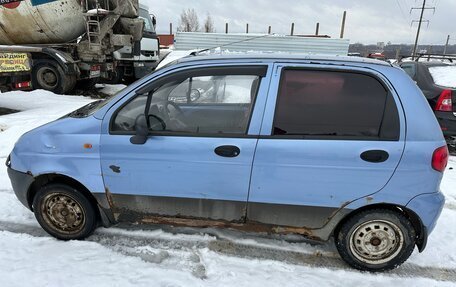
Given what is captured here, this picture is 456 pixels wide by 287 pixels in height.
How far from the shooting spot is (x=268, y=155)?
272 cm

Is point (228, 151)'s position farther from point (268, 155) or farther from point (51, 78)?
point (51, 78)

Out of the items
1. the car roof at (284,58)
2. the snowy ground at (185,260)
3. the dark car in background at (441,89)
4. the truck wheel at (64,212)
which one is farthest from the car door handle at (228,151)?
the dark car in background at (441,89)

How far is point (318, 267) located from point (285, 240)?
0.47 m

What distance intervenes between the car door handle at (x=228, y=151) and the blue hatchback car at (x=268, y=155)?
1 cm

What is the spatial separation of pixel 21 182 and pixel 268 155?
7.40ft

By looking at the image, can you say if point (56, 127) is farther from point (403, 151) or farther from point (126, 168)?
point (403, 151)

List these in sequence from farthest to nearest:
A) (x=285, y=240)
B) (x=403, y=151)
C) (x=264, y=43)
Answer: (x=264, y=43) → (x=285, y=240) → (x=403, y=151)

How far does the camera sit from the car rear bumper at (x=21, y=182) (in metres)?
3.19

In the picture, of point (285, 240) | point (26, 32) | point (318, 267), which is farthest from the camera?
point (26, 32)

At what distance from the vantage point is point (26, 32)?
1025 cm

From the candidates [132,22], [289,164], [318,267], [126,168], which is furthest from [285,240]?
[132,22]

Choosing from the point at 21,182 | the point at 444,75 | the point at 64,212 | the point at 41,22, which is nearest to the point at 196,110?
the point at 64,212

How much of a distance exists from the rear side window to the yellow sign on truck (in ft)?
27.5

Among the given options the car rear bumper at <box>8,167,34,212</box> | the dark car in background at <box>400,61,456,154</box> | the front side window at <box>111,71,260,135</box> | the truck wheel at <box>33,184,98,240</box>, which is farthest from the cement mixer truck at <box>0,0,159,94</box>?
the dark car in background at <box>400,61,456,154</box>
